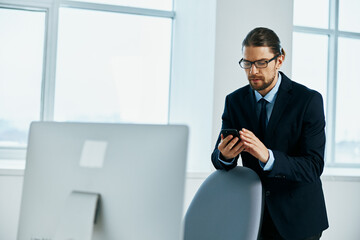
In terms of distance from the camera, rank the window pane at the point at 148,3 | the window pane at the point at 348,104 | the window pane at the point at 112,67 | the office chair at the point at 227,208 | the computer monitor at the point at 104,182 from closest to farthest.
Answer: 1. the computer monitor at the point at 104,182
2. the office chair at the point at 227,208
3. the window pane at the point at 112,67
4. the window pane at the point at 148,3
5. the window pane at the point at 348,104

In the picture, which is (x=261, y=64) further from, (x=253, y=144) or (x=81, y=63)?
(x=81, y=63)

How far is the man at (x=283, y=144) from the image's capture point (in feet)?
5.08

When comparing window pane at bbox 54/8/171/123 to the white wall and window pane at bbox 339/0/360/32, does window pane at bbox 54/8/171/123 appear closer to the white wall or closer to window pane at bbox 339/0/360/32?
the white wall

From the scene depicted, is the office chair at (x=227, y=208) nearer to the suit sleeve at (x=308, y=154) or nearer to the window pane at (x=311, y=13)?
the suit sleeve at (x=308, y=154)

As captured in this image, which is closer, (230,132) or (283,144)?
(230,132)

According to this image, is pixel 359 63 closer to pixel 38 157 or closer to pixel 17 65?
pixel 17 65

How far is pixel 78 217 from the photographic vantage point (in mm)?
989

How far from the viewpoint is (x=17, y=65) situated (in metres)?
3.26

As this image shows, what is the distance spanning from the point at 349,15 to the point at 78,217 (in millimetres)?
3816

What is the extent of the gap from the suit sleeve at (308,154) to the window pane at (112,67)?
205 centimetres

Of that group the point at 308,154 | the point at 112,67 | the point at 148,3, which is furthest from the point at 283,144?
the point at 148,3

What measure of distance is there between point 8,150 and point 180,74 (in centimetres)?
151

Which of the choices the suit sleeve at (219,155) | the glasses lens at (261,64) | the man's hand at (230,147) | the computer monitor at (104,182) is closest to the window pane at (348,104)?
the suit sleeve at (219,155)

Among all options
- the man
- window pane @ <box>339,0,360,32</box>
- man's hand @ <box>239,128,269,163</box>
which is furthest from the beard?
window pane @ <box>339,0,360,32</box>
